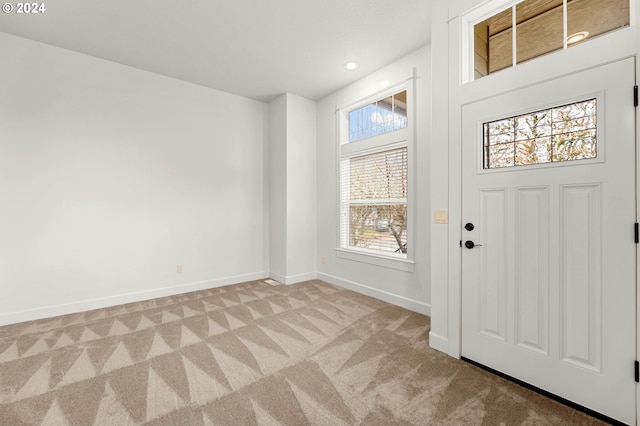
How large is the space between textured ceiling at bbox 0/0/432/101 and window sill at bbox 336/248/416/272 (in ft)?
8.25

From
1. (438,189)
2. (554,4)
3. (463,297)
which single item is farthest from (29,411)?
(554,4)

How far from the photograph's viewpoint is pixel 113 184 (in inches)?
142

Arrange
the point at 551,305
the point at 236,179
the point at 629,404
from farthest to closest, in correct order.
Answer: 1. the point at 236,179
2. the point at 551,305
3. the point at 629,404

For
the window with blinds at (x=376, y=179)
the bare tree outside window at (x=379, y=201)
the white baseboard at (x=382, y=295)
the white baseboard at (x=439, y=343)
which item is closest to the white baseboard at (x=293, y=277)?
the white baseboard at (x=382, y=295)

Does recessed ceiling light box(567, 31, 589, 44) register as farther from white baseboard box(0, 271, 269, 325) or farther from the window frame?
white baseboard box(0, 271, 269, 325)

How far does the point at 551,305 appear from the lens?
6.19 ft

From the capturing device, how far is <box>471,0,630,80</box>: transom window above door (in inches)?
70.3

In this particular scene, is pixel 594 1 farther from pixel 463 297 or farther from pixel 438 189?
pixel 463 297

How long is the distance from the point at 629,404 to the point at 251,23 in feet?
13.2

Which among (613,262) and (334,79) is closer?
(613,262)

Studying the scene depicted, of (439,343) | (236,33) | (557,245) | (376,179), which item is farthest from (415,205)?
(236,33)

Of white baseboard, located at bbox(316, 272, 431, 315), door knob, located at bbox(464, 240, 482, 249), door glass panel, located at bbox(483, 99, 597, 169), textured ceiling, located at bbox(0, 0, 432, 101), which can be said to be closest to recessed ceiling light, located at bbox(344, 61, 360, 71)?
textured ceiling, located at bbox(0, 0, 432, 101)

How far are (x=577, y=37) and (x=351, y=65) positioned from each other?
7.76ft

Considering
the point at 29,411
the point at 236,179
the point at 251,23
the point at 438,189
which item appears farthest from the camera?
the point at 236,179
